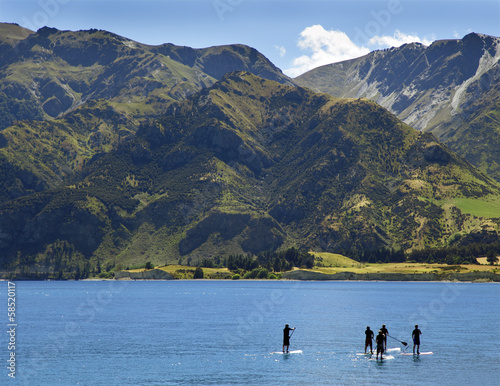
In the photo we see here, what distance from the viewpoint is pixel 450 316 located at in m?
173

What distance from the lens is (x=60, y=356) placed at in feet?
352

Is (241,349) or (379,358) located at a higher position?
(379,358)

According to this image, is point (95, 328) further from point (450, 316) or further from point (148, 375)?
point (450, 316)

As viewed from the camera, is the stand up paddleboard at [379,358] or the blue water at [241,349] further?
the stand up paddleboard at [379,358]

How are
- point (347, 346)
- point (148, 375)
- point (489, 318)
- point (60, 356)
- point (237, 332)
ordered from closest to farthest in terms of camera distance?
point (148, 375) → point (60, 356) → point (347, 346) → point (237, 332) → point (489, 318)

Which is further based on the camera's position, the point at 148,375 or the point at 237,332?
the point at 237,332

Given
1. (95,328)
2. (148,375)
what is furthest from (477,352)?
(95,328)

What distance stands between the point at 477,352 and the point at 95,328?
3245 inches

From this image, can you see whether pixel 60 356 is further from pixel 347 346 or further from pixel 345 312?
pixel 345 312

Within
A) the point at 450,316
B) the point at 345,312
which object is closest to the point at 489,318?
the point at 450,316

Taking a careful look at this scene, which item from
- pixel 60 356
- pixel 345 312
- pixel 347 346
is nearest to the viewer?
pixel 60 356

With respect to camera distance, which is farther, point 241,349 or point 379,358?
point 241,349

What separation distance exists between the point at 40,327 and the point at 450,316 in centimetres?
10248

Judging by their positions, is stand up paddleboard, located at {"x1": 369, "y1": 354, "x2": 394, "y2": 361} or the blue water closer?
the blue water
